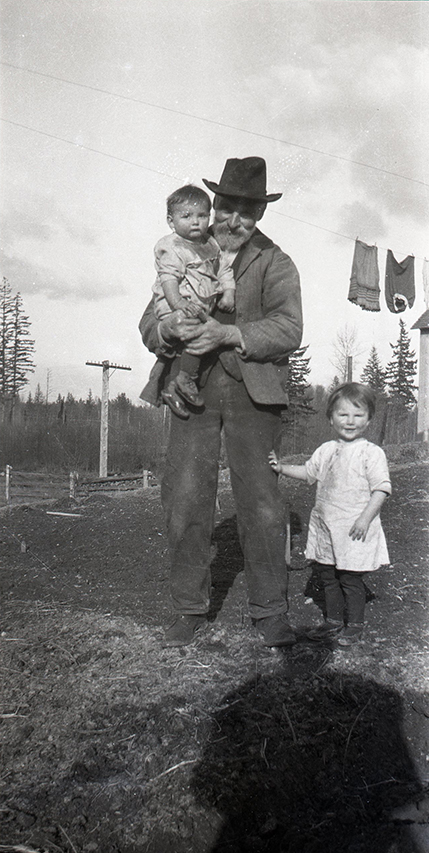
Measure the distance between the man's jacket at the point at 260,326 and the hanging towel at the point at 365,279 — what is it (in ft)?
33.0

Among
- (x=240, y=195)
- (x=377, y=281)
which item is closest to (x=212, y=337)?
(x=240, y=195)

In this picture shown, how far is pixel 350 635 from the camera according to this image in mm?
2500

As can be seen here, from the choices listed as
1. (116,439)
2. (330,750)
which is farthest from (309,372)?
(330,750)

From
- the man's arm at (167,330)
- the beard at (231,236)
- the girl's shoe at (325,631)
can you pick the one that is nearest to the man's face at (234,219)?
the beard at (231,236)

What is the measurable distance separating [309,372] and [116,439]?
10156 mm

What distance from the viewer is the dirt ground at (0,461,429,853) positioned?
1.35 metres

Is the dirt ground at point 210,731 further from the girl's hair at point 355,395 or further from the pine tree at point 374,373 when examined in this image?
the pine tree at point 374,373

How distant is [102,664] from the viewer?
2221mm

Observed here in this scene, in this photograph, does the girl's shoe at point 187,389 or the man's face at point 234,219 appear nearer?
the girl's shoe at point 187,389

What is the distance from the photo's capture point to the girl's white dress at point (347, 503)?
2.53 metres

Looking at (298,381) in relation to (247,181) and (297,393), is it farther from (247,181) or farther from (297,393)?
(247,181)

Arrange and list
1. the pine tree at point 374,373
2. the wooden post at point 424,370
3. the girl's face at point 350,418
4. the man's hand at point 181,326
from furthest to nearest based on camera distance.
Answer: the pine tree at point 374,373
the wooden post at point 424,370
the girl's face at point 350,418
the man's hand at point 181,326

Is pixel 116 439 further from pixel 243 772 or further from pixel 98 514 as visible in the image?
pixel 243 772

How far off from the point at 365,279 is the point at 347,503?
1050cm
